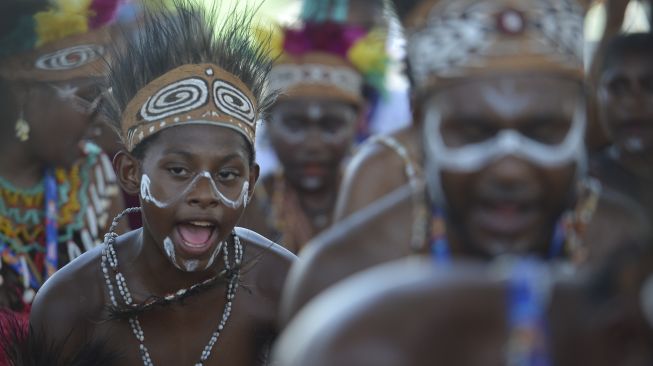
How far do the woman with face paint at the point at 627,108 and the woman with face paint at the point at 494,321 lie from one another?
9.66 ft

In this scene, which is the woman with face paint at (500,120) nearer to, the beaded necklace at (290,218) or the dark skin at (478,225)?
the dark skin at (478,225)

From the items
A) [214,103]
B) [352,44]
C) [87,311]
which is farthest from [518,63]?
[352,44]

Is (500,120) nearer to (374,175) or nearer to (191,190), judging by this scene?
(191,190)

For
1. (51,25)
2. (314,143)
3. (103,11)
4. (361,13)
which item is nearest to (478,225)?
(51,25)

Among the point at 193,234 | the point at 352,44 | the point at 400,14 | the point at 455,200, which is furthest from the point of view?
the point at 352,44

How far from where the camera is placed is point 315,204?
764 centimetres

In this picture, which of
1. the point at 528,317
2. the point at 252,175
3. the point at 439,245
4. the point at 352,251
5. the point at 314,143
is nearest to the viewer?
the point at 528,317

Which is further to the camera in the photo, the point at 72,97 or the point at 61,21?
the point at 61,21

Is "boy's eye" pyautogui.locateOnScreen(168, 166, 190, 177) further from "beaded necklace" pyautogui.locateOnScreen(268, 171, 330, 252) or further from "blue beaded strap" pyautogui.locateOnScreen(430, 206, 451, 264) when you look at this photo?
"beaded necklace" pyautogui.locateOnScreen(268, 171, 330, 252)

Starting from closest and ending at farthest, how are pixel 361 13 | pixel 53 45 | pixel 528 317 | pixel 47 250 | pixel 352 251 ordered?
1. pixel 528 317
2. pixel 352 251
3. pixel 47 250
4. pixel 53 45
5. pixel 361 13

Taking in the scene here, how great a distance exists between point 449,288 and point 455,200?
33.7 inches

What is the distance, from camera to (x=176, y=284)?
4.22m

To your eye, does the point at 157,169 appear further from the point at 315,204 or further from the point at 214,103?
the point at 315,204

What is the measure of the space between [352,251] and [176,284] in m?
1.00
